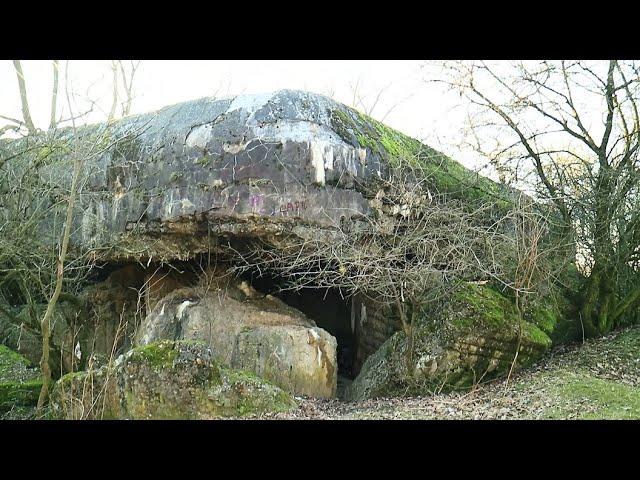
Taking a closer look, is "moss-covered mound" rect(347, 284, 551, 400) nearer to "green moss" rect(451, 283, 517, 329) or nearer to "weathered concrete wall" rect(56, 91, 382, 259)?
"green moss" rect(451, 283, 517, 329)

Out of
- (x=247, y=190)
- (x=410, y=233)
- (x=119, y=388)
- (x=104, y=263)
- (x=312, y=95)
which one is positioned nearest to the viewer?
(x=119, y=388)

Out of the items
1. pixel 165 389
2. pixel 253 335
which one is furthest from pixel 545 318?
pixel 165 389

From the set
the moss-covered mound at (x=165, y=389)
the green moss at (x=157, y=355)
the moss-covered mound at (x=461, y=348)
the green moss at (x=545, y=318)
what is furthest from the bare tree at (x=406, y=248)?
the green moss at (x=157, y=355)

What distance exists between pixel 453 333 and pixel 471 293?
66 centimetres

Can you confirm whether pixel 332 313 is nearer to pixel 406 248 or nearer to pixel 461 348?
pixel 461 348

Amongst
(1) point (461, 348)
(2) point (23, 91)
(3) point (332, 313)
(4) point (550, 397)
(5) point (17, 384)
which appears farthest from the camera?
(2) point (23, 91)

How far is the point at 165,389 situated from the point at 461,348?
3762 millimetres

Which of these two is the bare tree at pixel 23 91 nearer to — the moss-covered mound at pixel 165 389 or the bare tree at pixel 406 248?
the bare tree at pixel 406 248

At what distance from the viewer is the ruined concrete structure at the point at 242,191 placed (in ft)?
27.2

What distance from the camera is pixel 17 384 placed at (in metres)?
8.29

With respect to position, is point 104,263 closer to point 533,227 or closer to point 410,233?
point 410,233

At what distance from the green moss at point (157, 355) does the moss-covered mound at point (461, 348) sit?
302 centimetres

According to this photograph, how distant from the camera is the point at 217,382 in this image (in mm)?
6391
